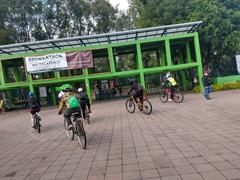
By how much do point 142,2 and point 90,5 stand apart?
1070 cm

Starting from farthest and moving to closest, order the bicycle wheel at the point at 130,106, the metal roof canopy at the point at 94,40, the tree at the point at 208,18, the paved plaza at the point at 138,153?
the tree at the point at 208,18, the metal roof canopy at the point at 94,40, the bicycle wheel at the point at 130,106, the paved plaza at the point at 138,153

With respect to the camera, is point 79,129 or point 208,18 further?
point 208,18

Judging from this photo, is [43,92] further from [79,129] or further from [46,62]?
[79,129]

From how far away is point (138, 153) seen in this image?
254 inches

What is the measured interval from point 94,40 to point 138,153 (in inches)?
747

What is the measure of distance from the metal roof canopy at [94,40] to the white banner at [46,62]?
105 cm

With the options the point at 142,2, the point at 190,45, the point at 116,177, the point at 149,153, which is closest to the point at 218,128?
the point at 149,153

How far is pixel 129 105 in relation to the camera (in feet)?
45.9

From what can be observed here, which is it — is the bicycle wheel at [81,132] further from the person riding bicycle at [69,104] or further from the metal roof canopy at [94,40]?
the metal roof canopy at [94,40]

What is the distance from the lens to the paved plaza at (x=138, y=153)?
5148 mm

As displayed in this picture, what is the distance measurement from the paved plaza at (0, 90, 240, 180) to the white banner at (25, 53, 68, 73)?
13.7m

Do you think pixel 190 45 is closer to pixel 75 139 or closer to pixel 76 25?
pixel 76 25

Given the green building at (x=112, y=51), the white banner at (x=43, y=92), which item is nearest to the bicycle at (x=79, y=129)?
the green building at (x=112, y=51)

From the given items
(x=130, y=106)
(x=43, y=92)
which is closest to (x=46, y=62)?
(x=43, y=92)
